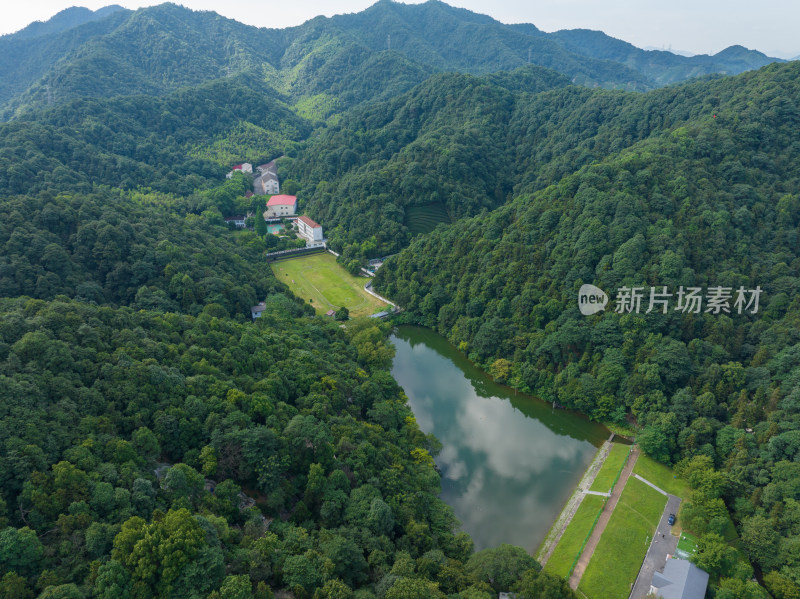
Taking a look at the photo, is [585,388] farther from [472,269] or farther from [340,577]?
[340,577]

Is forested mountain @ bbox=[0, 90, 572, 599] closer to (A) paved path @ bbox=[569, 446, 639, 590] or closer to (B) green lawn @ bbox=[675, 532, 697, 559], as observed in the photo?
(A) paved path @ bbox=[569, 446, 639, 590]

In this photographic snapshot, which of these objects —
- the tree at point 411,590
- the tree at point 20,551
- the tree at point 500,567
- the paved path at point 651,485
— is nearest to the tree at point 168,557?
the tree at point 20,551

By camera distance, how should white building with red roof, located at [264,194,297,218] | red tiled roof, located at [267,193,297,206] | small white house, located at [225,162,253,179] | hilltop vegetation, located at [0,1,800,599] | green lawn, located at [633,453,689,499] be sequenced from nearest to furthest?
hilltop vegetation, located at [0,1,800,599], green lawn, located at [633,453,689,499], white building with red roof, located at [264,194,297,218], red tiled roof, located at [267,193,297,206], small white house, located at [225,162,253,179]

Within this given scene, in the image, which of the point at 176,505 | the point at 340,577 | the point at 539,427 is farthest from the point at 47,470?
the point at 539,427

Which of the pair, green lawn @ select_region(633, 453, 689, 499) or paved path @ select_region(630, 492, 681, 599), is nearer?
paved path @ select_region(630, 492, 681, 599)

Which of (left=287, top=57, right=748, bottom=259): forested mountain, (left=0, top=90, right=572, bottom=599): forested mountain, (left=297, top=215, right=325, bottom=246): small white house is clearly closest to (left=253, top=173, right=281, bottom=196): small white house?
(left=287, top=57, right=748, bottom=259): forested mountain

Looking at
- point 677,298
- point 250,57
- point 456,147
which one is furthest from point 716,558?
point 250,57
